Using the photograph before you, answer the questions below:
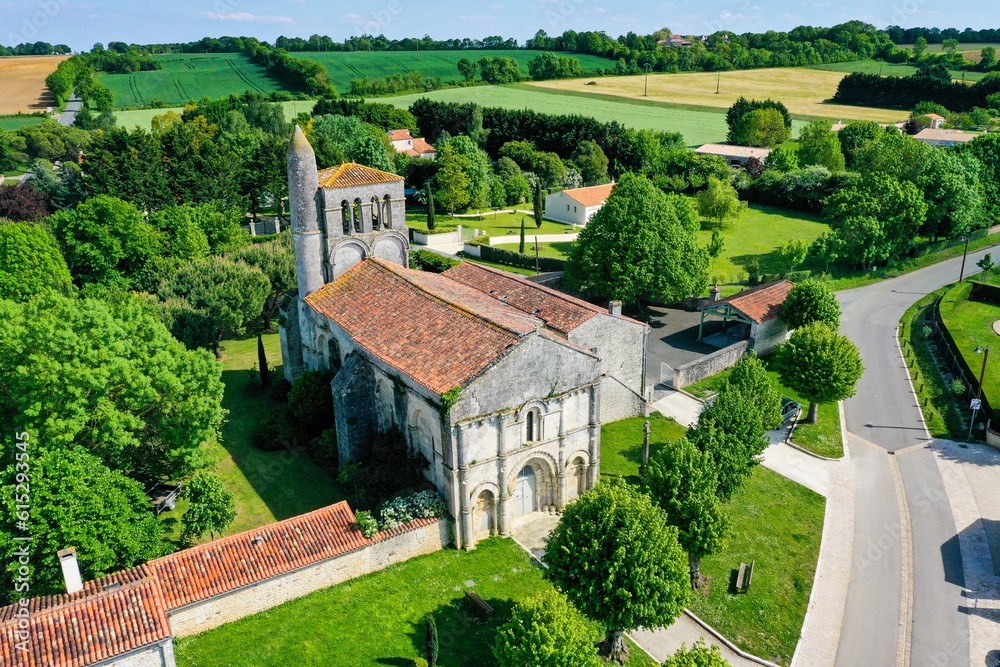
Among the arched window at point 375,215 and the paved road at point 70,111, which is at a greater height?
the paved road at point 70,111

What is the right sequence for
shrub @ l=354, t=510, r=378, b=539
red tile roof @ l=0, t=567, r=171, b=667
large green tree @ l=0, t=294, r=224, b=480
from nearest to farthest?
red tile roof @ l=0, t=567, r=171, b=667 → large green tree @ l=0, t=294, r=224, b=480 → shrub @ l=354, t=510, r=378, b=539

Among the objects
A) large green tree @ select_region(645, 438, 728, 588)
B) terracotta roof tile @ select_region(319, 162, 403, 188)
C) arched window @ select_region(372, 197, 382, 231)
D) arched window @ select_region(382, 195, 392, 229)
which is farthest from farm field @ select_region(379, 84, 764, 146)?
large green tree @ select_region(645, 438, 728, 588)

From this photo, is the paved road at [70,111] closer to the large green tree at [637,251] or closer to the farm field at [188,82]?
the farm field at [188,82]

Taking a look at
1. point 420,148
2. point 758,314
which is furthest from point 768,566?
point 420,148

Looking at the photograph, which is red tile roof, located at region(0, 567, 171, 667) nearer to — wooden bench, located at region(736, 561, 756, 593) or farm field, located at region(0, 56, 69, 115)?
wooden bench, located at region(736, 561, 756, 593)

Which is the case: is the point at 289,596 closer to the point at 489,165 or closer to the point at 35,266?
the point at 35,266

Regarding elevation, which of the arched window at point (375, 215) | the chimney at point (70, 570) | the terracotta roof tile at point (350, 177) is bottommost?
the chimney at point (70, 570)

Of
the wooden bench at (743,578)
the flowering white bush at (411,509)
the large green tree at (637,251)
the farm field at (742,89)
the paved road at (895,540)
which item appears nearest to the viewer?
the paved road at (895,540)

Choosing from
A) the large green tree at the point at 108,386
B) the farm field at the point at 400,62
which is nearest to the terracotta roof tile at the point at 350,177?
the large green tree at the point at 108,386
